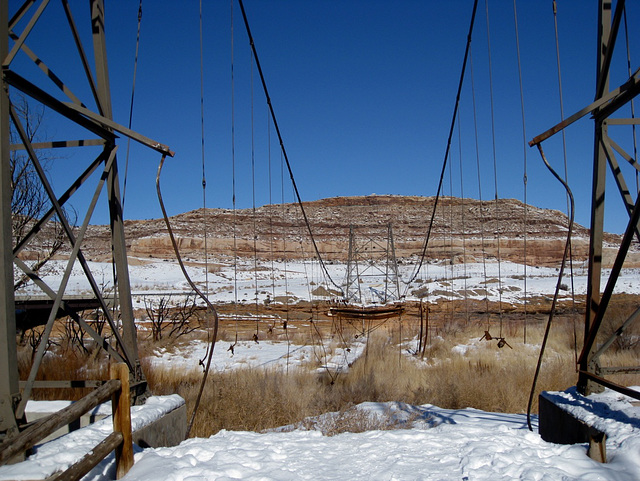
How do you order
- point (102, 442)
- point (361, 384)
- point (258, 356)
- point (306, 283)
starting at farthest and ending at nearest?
point (306, 283)
point (258, 356)
point (361, 384)
point (102, 442)

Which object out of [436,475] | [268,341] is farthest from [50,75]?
[268,341]

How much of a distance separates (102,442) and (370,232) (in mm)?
65786

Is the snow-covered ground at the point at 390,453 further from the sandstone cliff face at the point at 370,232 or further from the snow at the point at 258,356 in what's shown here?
the sandstone cliff face at the point at 370,232

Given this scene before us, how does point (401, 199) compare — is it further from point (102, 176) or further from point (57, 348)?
point (102, 176)

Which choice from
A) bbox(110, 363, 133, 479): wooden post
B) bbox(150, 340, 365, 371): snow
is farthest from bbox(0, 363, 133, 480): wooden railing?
bbox(150, 340, 365, 371): snow

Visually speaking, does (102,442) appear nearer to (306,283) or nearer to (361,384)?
(361,384)

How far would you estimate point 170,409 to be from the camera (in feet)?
15.7

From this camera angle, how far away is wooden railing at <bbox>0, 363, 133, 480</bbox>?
102 inches

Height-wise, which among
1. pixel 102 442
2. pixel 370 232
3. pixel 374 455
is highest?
pixel 370 232

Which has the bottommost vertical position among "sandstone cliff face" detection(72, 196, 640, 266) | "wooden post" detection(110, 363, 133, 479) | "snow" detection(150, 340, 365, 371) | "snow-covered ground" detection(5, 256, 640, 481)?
"snow" detection(150, 340, 365, 371)

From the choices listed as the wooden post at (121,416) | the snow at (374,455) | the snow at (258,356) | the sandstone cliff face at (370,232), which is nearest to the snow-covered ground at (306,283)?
the sandstone cliff face at (370,232)

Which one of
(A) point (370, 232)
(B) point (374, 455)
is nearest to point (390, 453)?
(B) point (374, 455)

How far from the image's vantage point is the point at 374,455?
14.3 feet

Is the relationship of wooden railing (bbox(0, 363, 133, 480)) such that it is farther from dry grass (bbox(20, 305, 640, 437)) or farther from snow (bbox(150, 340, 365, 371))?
snow (bbox(150, 340, 365, 371))
